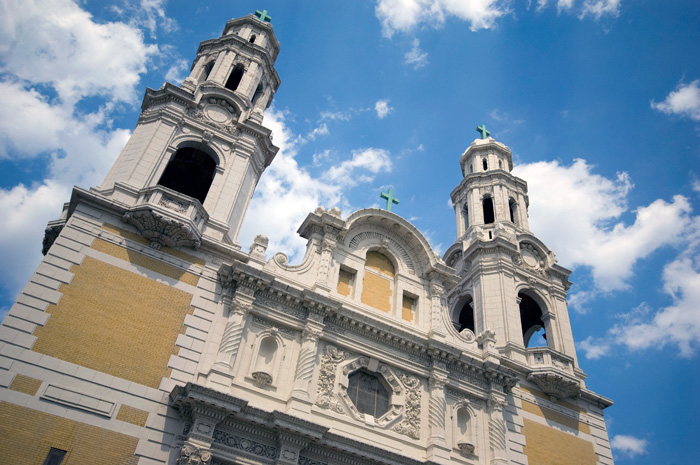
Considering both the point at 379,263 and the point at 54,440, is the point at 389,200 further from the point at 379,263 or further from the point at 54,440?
the point at 54,440

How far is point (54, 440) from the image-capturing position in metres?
13.2

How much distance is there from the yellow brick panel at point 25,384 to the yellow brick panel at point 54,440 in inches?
17.1

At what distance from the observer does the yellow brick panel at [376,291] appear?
21391mm

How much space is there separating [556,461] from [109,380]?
1697 cm

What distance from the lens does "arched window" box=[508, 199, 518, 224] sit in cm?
3101

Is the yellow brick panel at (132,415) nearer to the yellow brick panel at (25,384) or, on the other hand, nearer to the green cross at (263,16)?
the yellow brick panel at (25,384)

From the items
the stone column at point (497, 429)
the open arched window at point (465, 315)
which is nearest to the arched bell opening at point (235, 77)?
the open arched window at point (465, 315)

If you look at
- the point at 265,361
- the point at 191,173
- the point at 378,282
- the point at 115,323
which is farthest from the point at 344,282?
the point at 191,173

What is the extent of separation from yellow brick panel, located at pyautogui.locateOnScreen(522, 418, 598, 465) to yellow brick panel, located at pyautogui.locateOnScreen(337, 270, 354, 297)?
8.98 meters

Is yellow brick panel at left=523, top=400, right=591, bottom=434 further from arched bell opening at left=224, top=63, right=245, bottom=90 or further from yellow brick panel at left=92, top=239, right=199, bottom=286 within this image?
arched bell opening at left=224, top=63, right=245, bottom=90

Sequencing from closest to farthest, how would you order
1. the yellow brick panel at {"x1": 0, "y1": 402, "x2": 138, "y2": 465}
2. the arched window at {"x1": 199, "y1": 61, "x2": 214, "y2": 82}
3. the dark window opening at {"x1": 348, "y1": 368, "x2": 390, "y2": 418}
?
1. the yellow brick panel at {"x1": 0, "y1": 402, "x2": 138, "y2": 465}
2. the dark window opening at {"x1": 348, "y1": 368, "x2": 390, "y2": 418}
3. the arched window at {"x1": 199, "y1": 61, "x2": 214, "y2": 82}

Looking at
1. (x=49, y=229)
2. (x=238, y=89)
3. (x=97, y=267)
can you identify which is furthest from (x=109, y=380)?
(x=238, y=89)

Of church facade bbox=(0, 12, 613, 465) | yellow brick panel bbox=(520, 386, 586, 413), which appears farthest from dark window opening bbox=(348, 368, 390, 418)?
yellow brick panel bbox=(520, 386, 586, 413)

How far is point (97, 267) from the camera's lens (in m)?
16.4
